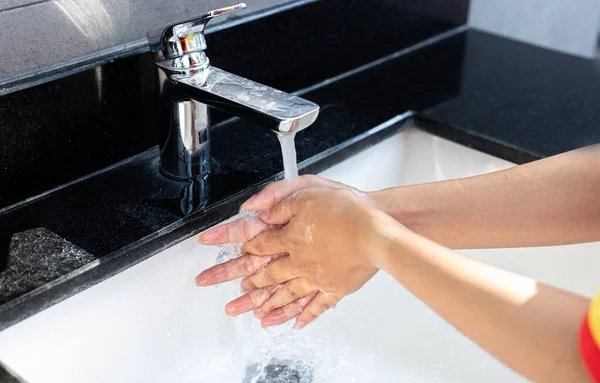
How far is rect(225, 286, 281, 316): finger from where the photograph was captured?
0.84 metres

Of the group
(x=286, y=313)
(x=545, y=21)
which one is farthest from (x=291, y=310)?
(x=545, y=21)

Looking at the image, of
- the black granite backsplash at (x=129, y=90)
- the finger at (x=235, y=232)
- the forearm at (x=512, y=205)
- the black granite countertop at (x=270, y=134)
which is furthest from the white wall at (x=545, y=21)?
the finger at (x=235, y=232)

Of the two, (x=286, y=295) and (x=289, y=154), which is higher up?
(x=289, y=154)

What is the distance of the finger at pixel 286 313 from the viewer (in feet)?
2.79

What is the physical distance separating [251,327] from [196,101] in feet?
0.87

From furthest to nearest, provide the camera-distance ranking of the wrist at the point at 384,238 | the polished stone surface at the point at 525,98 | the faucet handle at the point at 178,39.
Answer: the polished stone surface at the point at 525,98 → the faucet handle at the point at 178,39 → the wrist at the point at 384,238

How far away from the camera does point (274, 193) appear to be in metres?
0.81

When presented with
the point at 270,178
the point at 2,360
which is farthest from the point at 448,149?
the point at 2,360

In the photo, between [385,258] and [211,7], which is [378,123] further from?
[385,258]

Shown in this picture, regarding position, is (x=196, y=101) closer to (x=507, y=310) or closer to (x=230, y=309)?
(x=230, y=309)

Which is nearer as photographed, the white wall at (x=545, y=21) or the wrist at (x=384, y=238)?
the wrist at (x=384, y=238)

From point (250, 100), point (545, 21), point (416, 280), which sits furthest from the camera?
point (545, 21)

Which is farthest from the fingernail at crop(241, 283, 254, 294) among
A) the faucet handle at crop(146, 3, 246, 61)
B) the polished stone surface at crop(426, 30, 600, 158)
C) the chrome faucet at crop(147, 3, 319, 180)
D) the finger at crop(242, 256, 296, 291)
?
the polished stone surface at crop(426, 30, 600, 158)

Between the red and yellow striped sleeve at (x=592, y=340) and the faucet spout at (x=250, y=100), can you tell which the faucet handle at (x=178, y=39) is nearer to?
the faucet spout at (x=250, y=100)
